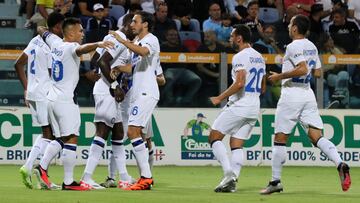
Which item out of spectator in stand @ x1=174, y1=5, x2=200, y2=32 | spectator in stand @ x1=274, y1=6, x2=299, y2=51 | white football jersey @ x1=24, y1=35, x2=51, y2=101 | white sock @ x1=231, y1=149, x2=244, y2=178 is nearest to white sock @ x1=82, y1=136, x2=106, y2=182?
white football jersey @ x1=24, y1=35, x2=51, y2=101

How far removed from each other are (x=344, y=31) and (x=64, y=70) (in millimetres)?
10215

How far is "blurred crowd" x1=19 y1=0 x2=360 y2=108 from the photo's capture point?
22.7m

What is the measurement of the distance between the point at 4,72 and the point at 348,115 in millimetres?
6745

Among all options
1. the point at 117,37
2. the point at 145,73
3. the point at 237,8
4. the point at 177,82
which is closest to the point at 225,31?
the point at 177,82

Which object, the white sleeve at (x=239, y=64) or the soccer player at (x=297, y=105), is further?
the white sleeve at (x=239, y=64)

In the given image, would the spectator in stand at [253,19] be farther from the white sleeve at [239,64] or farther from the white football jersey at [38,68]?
the white sleeve at [239,64]

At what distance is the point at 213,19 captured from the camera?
24.3m

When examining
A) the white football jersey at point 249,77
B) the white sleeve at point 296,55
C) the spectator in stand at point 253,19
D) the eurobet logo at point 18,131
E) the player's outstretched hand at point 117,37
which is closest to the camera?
the player's outstretched hand at point 117,37

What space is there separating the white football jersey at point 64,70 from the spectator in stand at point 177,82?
22.5ft

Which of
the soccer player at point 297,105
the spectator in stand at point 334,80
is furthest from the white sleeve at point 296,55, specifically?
the spectator in stand at point 334,80

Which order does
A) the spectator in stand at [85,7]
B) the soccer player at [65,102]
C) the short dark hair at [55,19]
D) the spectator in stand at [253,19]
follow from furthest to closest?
the spectator in stand at [85,7]
the spectator in stand at [253,19]
the short dark hair at [55,19]
the soccer player at [65,102]

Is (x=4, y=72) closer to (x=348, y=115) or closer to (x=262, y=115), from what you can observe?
(x=262, y=115)

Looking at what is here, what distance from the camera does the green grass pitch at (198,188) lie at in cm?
1410

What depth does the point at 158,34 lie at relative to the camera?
22906 mm
